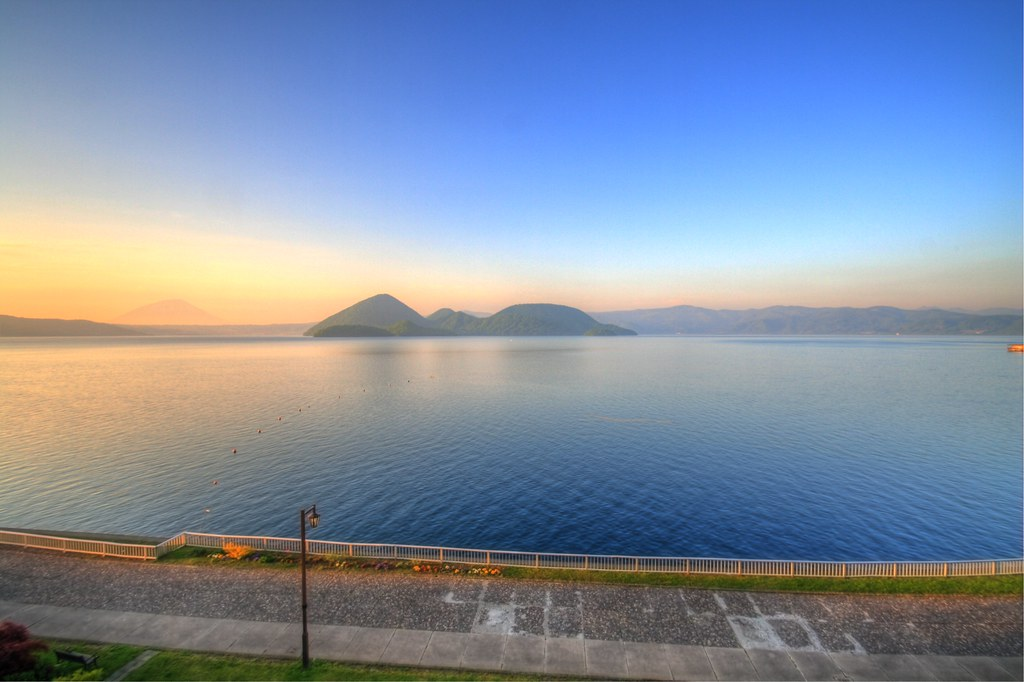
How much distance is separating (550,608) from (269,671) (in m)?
14.0

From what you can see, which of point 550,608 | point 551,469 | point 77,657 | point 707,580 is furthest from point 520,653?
point 551,469

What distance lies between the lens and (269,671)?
1892cm

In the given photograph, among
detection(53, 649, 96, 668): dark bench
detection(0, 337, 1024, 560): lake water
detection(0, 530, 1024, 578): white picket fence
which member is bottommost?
detection(0, 337, 1024, 560): lake water

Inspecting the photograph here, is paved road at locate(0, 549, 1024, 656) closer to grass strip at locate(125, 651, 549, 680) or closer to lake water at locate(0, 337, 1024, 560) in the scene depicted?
grass strip at locate(125, 651, 549, 680)

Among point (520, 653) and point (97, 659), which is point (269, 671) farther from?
point (520, 653)

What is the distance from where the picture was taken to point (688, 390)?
11200 centimetres

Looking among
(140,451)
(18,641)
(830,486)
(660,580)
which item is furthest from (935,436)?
(140,451)

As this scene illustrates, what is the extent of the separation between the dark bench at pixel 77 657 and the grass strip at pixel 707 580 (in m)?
9.30

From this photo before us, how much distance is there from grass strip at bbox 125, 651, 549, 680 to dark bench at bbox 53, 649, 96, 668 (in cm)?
194

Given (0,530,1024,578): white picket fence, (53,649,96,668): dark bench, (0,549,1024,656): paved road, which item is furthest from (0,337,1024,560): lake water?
(53,649,96,668): dark bench

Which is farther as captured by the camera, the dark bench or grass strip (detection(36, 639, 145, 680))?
the dark bench

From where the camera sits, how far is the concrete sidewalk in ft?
62.3

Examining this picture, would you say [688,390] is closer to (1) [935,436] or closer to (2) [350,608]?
(1) [935,436]

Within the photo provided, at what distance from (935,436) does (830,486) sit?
38.6 m
